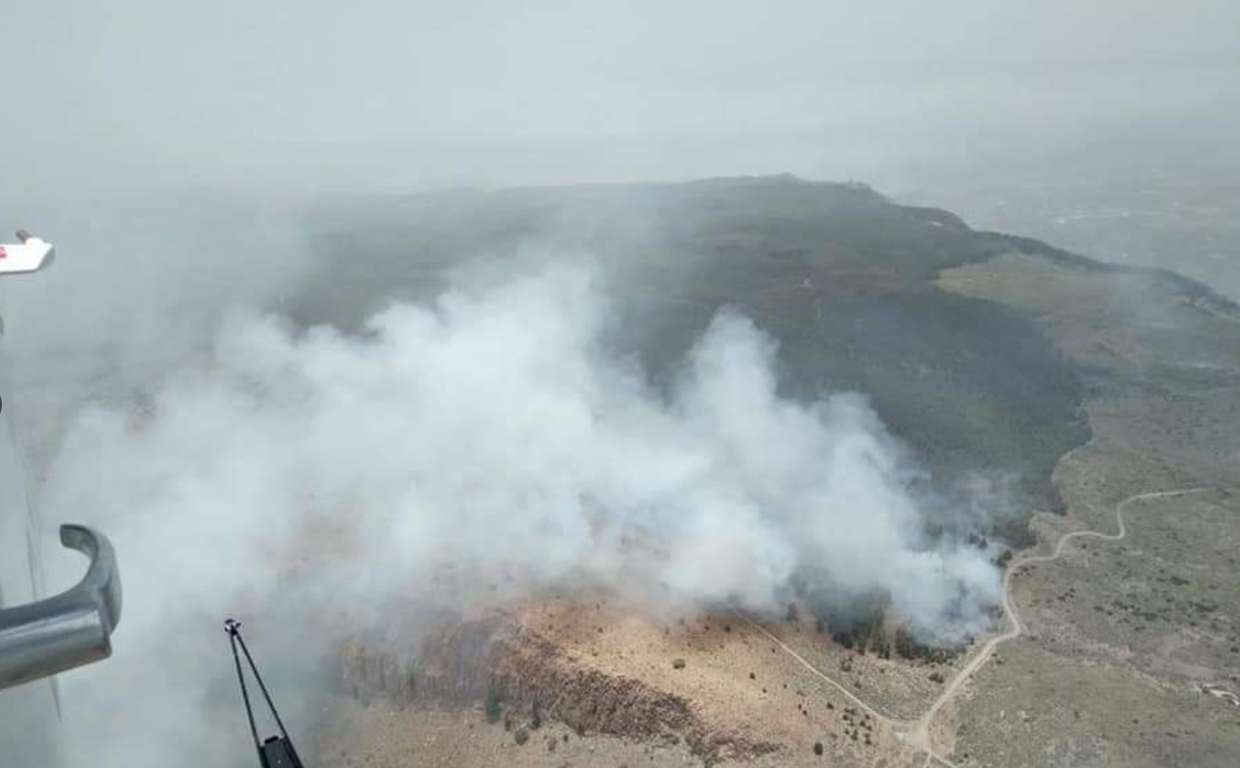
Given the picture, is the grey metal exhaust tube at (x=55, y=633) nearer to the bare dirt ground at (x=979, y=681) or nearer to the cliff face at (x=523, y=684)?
the bare dirt ground at (x=979, y=681)

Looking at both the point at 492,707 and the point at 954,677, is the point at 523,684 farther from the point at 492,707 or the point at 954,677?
the point at 954,677

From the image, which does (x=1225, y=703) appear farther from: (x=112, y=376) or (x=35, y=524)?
(x=112, y=376)

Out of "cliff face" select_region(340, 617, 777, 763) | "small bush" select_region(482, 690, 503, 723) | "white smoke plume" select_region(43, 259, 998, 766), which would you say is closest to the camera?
"cliff face" select_region(340, 617, 777, 763)

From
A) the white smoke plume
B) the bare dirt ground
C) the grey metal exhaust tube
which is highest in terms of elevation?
the grey metal exhaust tube

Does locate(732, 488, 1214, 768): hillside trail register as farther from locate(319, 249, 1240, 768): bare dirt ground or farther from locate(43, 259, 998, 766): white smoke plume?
locate(43, 259, 998, 766): white smoke plume

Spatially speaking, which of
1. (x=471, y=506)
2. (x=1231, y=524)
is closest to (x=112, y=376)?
(x=471, y=506)

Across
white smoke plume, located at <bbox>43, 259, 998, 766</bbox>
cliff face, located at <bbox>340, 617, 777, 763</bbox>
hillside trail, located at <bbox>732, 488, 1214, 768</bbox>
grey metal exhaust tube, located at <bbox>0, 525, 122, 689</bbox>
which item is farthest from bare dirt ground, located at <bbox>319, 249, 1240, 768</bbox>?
grey metal exhaust tube, located at <bbox>0, 525, 122, 689</bbox>

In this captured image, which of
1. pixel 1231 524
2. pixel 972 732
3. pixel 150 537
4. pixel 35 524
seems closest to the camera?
pixel 35 524
